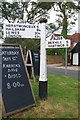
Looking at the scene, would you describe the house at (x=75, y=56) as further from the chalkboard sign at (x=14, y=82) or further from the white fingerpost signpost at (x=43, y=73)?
the chalkboard sign at (x=14, y=82)

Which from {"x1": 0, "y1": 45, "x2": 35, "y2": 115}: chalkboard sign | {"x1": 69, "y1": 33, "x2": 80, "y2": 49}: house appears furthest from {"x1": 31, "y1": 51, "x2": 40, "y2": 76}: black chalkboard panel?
{"x1": 69, "y1": 33, "x2": 80, "y2": 49}: house

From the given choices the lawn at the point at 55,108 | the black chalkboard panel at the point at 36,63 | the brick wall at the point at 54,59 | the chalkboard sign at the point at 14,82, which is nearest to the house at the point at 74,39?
the brick wall at the point at 54,59

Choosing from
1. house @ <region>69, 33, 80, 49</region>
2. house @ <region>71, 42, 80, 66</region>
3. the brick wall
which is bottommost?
the brick wall

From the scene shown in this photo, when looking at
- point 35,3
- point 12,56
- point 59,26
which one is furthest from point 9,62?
point 59,26

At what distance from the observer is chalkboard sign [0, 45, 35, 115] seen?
5.88 meters

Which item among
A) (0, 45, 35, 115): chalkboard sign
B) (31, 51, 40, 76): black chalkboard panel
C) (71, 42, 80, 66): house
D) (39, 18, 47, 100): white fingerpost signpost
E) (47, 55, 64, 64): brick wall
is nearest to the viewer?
(0, 45, 35, 115): chalkboard sign

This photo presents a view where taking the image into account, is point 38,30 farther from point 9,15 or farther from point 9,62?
point 9,15

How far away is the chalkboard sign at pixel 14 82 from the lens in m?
5.88

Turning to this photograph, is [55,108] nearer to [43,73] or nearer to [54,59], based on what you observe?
[43,73]

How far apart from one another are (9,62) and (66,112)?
5.51 feet

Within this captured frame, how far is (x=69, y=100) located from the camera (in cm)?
721

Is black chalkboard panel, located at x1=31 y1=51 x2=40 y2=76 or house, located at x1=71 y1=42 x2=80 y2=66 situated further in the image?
house, located at x1=71 y1=42 x2=80 y2=66

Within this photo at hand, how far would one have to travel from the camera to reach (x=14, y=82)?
20.6ft

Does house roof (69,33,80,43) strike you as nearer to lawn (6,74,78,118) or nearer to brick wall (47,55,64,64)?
brick wall (47,55,64,64)
